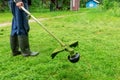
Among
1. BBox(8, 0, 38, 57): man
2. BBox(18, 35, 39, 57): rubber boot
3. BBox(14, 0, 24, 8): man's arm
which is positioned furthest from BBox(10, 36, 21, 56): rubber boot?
BBox(14, 0, 24, 8): man's arm

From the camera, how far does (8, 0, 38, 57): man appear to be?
6.27 meters

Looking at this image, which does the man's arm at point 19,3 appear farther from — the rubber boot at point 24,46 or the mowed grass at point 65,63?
the mowed grass at point 65,63

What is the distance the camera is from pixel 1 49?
Answer: 24.5ft

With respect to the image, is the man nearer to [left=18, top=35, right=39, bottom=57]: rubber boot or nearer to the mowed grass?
[left=18, top=35, right=39, bottom=57]: rubber boot

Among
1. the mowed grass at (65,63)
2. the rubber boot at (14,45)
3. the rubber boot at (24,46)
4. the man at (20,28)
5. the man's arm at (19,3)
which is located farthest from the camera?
the rubber boot at (14,45)

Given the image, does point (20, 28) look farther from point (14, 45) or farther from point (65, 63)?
point (65, 63)

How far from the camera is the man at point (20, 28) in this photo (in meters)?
6.27

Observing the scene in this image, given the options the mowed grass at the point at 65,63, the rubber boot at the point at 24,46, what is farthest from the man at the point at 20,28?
the mowed grass at the point at 65,63

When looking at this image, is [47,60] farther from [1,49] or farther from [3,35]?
[3,35]

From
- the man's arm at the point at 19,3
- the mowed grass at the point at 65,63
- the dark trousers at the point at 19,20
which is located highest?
the man's arm at the point at 19,3

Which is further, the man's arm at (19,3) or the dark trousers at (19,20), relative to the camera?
the dark trousers at (19,20)

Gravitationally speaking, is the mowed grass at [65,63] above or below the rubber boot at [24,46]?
below

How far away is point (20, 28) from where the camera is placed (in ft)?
20.8

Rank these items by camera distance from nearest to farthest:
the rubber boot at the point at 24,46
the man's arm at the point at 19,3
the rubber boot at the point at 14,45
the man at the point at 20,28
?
the man's arm at the point at 19,3 → the man at the point at 20,28 → the rubber boot at the point at 24,46 → the rubber boot at the point at 14,45
